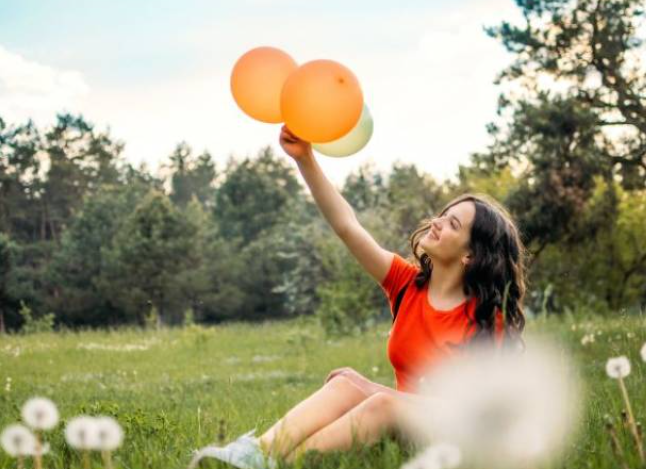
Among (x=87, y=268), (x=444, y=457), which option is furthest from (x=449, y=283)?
(x=87, y=268)

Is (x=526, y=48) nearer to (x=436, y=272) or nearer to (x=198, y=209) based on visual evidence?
(x=436, y=272)

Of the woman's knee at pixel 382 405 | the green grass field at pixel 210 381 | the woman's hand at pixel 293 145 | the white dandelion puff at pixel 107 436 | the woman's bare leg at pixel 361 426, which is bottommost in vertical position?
the green grass field at pixel 210 381

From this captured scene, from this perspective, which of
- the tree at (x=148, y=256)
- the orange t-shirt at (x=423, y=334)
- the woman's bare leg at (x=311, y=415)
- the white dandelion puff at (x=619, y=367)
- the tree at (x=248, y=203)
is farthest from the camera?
the tree at (x=248, y=203)

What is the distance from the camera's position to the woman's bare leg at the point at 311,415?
2242mm

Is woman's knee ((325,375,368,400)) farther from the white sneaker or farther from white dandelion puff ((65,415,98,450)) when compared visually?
white dandelion puff ((65,415,98,450))

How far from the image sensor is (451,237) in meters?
2.99

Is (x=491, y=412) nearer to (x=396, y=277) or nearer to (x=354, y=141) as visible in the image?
(x=396, y=277)

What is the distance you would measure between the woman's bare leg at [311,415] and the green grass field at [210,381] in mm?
114

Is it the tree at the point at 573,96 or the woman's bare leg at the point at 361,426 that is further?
the tree at the point at 573,96

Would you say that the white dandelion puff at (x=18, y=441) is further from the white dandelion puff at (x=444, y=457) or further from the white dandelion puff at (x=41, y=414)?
the white dandelion puff at (x=444, y=457)

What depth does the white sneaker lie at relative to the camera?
2.01m

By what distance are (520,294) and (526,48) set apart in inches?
460

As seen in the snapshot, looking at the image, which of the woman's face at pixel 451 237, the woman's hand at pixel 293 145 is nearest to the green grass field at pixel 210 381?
the woman's face at pixel 451 237

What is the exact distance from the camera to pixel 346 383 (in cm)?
257
